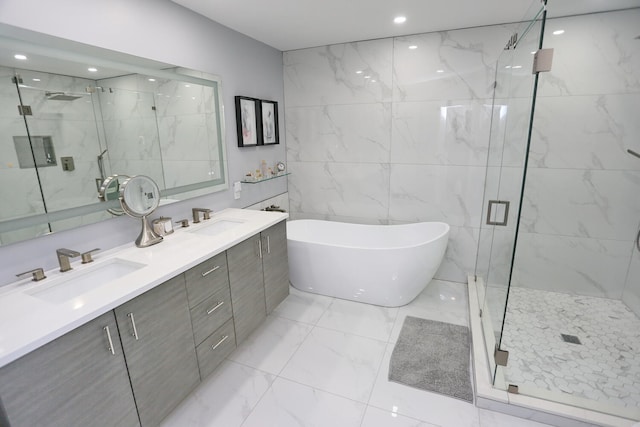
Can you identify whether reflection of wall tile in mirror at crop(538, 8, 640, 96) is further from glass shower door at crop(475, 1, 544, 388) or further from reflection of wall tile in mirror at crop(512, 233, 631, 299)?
reflection of wall tile in mirror at crop(512, 233, 631, 299)

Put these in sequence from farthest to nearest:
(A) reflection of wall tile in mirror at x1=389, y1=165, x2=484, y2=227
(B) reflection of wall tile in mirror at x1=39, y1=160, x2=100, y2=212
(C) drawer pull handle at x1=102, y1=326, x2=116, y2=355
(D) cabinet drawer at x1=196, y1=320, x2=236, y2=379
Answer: (A) reflection of wall tile in mirror at x1=389, y1=165, x2=484, y2=227
(D) cabinet drawer at x1=196, y1=320, x2=236, y2=379
(B) reflection of wall tile in mirror at x1=39, y1=160, x2=100, y2=212
(C) drawer pull handle at x1=102, y1=326, x2=116, y2=355

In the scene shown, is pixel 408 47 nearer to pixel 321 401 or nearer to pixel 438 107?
pixel 438 107

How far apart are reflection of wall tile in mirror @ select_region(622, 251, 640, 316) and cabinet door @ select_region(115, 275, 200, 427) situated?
3.40 m

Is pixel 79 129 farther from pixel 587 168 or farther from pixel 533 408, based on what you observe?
pixel 587 168

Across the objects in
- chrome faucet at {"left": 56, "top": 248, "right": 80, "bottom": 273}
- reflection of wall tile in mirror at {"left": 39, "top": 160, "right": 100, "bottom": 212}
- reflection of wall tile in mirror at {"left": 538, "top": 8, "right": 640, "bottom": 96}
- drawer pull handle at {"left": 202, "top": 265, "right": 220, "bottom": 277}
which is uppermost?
reflection of wall tile in mirror at {"left": 538, "top": 8, "right": 640, "bottom": 96}

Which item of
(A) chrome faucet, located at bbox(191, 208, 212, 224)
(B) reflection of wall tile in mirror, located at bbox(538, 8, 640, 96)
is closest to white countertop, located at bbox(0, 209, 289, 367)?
(A) chrome faucet, located at bbox(191, 208, 212, 224)

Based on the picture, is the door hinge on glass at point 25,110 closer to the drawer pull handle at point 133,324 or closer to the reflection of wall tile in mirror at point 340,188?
the drawer pull handle at point 133,324

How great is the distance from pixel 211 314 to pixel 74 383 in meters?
0.73

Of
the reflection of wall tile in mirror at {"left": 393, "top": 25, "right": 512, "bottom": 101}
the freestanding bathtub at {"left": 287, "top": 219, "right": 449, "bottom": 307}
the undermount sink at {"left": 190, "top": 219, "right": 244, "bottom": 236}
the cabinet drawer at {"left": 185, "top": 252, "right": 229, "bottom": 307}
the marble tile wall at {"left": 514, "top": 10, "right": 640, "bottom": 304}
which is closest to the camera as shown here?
the cabinet drawer at {"left": 185, "top": 252, "right": 229, "bottom": 307}

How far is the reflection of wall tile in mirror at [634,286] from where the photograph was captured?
8.28ft

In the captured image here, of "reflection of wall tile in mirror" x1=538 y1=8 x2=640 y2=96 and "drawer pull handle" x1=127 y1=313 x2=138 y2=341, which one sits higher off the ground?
"reflection of wall tile in mirror" x1=538 y1=8 x2=640 y2=96

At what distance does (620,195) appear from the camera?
2582mm

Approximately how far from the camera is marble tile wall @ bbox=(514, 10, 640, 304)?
95.2 inches

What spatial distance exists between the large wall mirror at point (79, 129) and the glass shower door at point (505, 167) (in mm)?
2234
